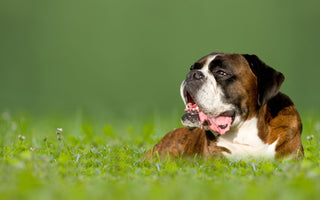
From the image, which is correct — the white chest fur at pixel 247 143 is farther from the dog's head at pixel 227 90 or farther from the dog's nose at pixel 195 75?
the dog's nose at pixel 195 75

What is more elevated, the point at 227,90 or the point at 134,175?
the point at 227,90

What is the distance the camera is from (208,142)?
14.5ft

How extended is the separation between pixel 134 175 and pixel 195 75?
116 centimetres

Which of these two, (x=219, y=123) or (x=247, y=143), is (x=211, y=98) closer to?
(x=219, y=123)

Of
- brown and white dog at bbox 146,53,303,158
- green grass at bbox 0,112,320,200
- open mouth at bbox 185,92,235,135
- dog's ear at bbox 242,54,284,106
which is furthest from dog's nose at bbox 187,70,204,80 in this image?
green grass at bbox 0,112,320,200

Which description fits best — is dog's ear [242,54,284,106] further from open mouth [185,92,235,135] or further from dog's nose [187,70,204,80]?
dog's nose [187,70,204,80]

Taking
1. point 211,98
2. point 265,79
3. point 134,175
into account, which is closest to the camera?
point 134,175

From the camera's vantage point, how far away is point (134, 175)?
3.50 metres

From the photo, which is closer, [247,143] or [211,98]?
[211,98]

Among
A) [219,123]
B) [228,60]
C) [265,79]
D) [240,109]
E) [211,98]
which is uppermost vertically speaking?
[228,60]

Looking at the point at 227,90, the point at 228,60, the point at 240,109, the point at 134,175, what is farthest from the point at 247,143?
the point at 134,175

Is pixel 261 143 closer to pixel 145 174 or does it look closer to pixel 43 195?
pixel 145 174

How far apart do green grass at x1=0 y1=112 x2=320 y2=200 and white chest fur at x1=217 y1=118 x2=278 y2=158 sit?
0.17 meters

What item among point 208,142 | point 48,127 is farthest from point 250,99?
point 48,127
